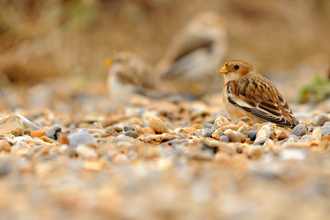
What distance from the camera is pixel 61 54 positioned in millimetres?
7922

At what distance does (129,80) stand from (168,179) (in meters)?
4.99

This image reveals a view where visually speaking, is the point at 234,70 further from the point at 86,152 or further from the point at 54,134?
the point at 86,152

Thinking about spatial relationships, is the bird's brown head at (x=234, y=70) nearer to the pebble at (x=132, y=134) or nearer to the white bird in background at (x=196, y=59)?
the pebble at (x=132, y=134)

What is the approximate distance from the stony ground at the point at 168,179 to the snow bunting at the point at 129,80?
3640mm

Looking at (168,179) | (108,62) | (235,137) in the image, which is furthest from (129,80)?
(168,179)

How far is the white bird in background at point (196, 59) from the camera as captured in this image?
839 centimetres

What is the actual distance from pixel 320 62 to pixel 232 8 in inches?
106

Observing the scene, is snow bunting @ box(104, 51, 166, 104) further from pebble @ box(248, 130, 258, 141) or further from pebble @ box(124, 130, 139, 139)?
pebble @ box(248, 130, 258, 141)

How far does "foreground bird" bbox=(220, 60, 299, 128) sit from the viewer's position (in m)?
3.48

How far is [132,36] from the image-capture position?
10.9 metres

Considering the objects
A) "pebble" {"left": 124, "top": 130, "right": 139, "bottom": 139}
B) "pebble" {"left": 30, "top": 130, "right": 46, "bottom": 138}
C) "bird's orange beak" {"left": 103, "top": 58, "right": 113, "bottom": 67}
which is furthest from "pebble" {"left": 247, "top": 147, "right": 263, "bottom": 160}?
"bird's orange beak" {"left": 103, "top": 58, "right": 113, "bottom": 67}

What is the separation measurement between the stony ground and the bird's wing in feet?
1.64

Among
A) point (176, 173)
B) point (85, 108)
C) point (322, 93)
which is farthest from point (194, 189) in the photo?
point (85, 108)

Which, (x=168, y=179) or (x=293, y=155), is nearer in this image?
(x=168, y=179)
